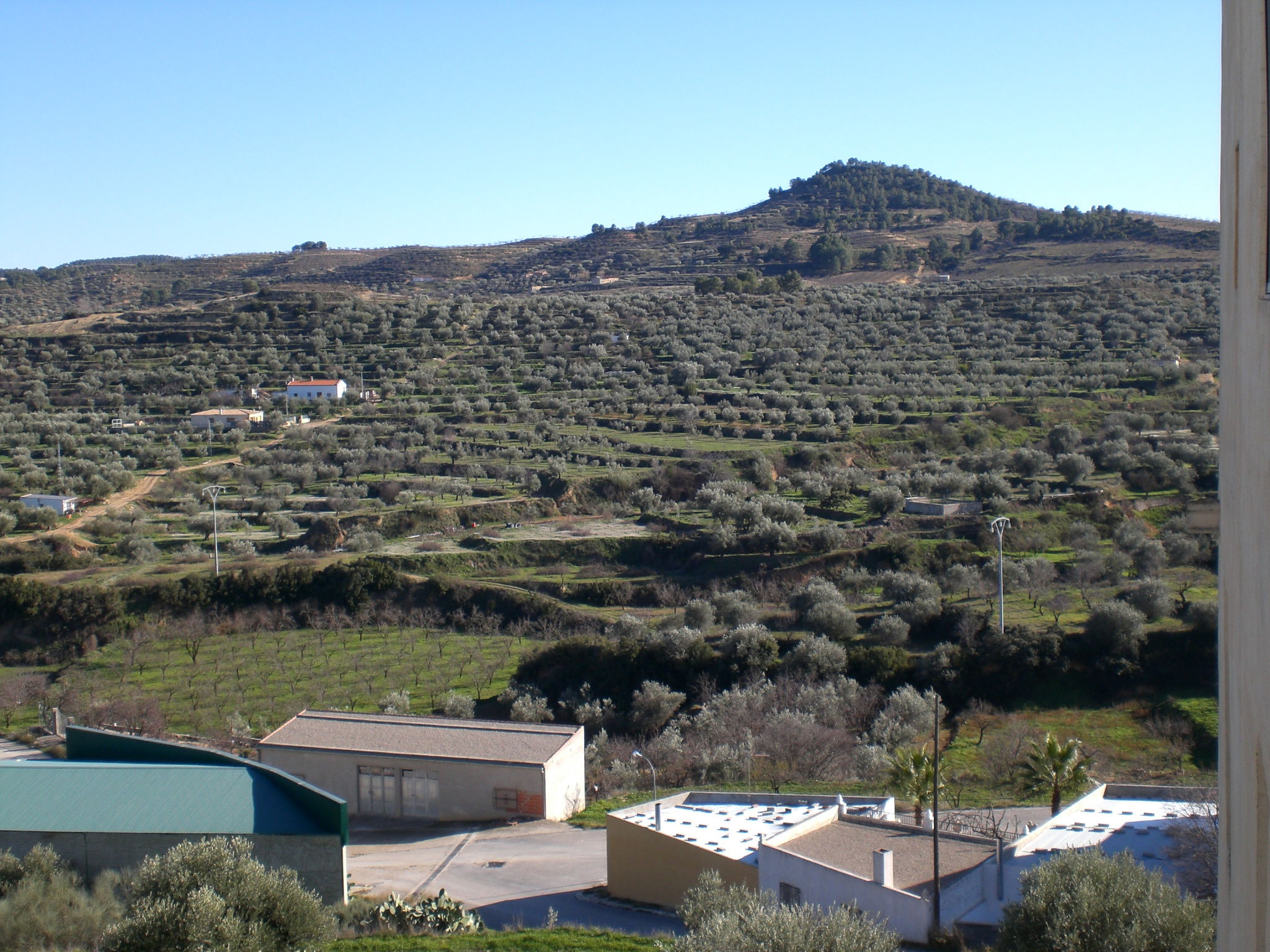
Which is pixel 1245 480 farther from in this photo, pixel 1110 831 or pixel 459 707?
pixel 459 707

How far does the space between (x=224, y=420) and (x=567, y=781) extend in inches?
1293

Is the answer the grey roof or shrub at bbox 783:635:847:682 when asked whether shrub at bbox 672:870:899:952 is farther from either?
shrub at bbox 783:635:847:682

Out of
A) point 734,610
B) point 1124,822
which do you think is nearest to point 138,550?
point 734,610

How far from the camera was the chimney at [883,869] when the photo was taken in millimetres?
11078

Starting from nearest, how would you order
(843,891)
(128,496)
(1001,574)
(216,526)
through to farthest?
(843,891)
(1001,574)
(216,526)
(128,496)

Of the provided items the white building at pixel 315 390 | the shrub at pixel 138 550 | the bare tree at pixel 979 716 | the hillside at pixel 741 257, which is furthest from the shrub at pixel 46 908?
the hillside at pixel 741 257

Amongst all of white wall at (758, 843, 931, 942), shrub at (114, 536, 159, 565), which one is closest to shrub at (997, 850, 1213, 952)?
white wall at (758, 843, 931, 942)

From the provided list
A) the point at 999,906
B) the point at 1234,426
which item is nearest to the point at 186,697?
the point at 999,906

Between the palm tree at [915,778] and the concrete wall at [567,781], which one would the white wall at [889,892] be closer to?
the palm tree at [915,778]

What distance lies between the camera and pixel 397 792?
17.2 metres

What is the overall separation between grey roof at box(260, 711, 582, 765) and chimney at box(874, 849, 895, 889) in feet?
21.0

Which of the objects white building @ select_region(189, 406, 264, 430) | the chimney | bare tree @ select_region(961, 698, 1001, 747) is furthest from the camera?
white building @ select_region(189, 406, 264, 430)

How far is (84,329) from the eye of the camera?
5891 cm

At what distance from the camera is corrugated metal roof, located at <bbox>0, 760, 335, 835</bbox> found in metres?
13.2
